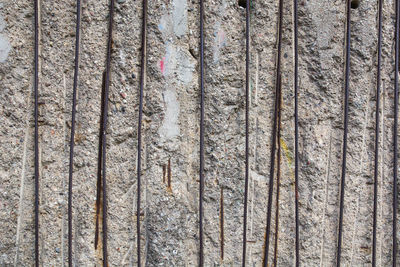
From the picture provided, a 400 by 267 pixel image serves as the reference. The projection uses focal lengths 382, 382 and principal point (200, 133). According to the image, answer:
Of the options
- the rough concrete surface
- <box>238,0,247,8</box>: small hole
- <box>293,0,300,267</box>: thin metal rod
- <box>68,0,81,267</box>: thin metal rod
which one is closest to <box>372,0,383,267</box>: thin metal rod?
the rough concrete surface

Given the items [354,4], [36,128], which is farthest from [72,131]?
[354,4]

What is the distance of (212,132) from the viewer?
3.76ft

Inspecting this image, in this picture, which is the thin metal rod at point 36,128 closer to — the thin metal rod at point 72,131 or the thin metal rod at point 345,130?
the thin metal rod at point 72,131

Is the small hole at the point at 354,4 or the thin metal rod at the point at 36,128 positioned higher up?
the small hole at the point at 354,4

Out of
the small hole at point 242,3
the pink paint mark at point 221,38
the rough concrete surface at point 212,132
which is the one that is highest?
the small hole at point 242,3

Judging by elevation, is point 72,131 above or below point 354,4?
below

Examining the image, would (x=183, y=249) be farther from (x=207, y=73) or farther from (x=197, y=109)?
(x=207, y=73)

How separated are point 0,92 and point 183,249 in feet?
2.26

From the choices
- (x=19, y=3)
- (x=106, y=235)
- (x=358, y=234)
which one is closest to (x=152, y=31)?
(x=19, y=3)

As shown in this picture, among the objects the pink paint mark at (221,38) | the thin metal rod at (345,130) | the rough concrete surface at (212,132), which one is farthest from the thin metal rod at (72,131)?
the thin metal rod at (345,130)

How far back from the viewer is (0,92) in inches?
42.0

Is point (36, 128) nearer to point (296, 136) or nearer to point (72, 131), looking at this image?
point (72, 131)

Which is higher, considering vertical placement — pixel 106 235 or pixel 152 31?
pixel 152 31

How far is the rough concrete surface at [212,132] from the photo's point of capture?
110 cm
